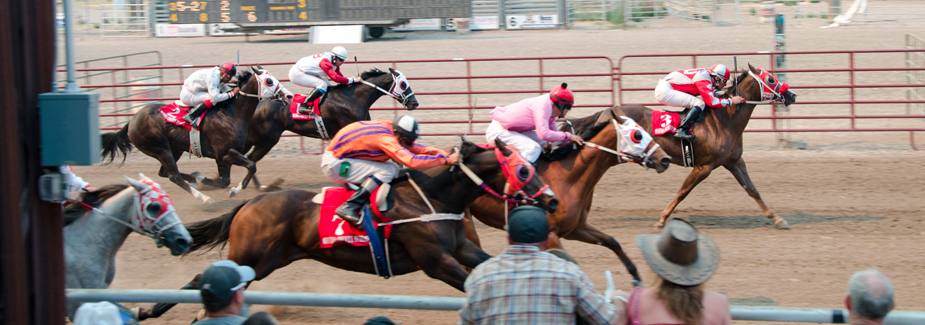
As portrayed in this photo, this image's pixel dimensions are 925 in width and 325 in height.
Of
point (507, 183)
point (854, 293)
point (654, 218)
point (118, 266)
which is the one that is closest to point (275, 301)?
point (507, 183)

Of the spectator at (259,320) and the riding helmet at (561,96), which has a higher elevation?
the riding helmet at (561,96)

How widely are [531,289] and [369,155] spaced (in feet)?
8.15

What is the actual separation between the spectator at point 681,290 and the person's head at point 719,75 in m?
6.43

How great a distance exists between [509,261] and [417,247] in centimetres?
210

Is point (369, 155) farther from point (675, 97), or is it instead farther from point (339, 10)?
point (339, 10)

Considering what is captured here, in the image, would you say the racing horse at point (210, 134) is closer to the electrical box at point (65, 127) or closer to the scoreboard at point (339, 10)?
the electrical box at point (65, 127)

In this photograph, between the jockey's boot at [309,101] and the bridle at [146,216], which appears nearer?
the bridle at [146,216]

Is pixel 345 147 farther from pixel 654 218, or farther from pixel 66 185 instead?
pixel 654 218

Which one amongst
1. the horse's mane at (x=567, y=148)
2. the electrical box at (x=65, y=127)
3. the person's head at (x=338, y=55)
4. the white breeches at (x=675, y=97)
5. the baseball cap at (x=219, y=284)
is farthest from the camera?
the person's head at (x=338, y=55)

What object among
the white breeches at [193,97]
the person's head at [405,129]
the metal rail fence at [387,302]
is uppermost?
the white breeches at [193,97]

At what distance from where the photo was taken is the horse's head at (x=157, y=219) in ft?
16.5

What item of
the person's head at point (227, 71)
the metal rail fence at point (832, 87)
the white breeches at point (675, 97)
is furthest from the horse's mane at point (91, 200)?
the metal rail fence at point (832, 87)

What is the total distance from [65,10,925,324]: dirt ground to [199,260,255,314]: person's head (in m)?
1.69

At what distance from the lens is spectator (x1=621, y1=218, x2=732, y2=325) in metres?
2.76
